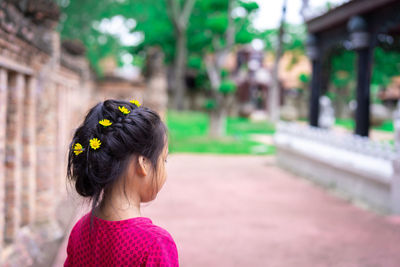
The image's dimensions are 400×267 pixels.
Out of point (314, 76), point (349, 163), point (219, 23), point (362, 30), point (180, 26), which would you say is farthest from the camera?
point (180, 26)

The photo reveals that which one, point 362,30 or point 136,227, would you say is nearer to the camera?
point 136,227

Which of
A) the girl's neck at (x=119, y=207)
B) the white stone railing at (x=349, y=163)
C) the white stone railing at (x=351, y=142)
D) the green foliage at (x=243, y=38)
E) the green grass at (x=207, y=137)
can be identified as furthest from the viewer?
the green foliage at (x=243, y=38)

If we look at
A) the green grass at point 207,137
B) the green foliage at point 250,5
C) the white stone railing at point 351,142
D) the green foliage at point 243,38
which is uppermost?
the green foliage at point 250,5

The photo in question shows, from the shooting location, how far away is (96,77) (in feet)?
57.8

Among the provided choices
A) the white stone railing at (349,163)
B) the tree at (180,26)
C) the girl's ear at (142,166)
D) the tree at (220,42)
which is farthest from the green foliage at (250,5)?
the girl's ear at (142,166)

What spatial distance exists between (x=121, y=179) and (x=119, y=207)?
10 centimetres

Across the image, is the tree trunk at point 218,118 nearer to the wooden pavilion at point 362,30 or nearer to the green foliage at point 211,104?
the green foliage at point 211,104

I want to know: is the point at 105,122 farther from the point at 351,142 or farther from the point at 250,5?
the point at 250,5

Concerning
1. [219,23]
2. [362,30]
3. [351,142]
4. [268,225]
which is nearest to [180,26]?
[219,23]

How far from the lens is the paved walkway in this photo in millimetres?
3809

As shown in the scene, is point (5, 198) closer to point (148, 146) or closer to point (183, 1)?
point (148, 146)

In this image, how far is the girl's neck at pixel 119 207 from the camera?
1411 mm

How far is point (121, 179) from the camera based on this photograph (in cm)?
140

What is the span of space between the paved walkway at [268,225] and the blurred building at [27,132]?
50cm
